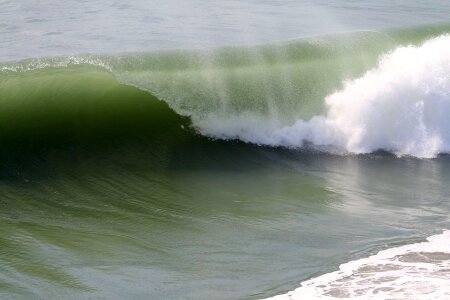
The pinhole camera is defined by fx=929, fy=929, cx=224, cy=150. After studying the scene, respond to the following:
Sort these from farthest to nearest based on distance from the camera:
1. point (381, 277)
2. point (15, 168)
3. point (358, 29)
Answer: point (358, 29) → point (15, 168) → point (381, 277)

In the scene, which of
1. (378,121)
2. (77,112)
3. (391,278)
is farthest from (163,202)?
(378,121)

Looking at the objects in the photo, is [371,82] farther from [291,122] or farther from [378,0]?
[378,0]

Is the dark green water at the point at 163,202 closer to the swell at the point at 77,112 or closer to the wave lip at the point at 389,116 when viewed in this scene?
the swell at the point at 77,112

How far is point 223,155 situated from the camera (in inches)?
468

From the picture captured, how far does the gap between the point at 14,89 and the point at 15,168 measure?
6.89 feet

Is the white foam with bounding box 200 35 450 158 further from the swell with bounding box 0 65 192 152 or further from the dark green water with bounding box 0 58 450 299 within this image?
the swell with bounding box 0 65 192 152

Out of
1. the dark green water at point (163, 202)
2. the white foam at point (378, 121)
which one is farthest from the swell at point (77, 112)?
the white foam at point (378, 121)

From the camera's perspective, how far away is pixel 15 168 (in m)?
10.8

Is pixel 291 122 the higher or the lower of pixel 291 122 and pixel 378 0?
the lower

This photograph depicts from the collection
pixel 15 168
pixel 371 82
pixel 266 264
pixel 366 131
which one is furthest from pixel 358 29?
pixel 266 264

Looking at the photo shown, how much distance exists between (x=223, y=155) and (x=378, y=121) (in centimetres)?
230

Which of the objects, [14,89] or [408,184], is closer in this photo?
[408,184]

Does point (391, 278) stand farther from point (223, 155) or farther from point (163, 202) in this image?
point (223, 155)

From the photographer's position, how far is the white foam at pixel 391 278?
721cm
